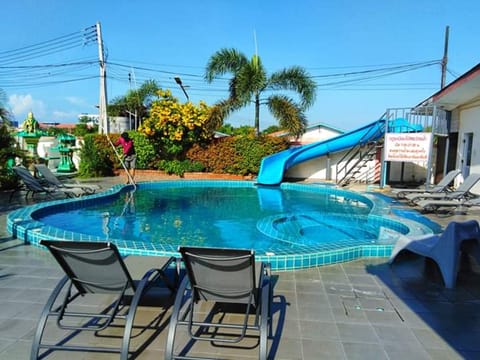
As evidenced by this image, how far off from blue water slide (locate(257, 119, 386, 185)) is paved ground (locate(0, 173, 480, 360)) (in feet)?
31.1

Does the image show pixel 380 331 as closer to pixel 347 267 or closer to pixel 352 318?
pixel 352 318

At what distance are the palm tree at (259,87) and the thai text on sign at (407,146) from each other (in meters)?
4.19

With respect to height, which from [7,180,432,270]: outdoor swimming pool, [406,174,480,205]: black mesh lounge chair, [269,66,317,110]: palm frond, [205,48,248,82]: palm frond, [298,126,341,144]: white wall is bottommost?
[7,180,432,270]: outdoor swimming pool

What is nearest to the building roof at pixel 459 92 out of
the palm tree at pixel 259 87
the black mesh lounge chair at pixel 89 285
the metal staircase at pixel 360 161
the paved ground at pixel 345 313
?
the metal staircase at pixel 360 161

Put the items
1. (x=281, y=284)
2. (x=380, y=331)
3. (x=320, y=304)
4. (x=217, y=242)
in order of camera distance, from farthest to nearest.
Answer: (x=217, y=242) < (x=281, y=284) < (x=320, y=304) < (x=380, y=331)

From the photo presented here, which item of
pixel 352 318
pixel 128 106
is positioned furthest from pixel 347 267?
pixel 128 106

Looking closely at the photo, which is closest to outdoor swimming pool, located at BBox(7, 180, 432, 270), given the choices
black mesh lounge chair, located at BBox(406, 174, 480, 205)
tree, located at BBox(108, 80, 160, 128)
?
black mesh lounge chair, located at BBox(406, 174, 480, 205)

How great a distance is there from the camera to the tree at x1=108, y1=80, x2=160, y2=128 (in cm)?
2406

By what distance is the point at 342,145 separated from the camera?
47.9 ft

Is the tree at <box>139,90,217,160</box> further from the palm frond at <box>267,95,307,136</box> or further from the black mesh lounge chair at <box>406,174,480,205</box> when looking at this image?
the black mesh lounge chair at <box>406,174,480,205</box>

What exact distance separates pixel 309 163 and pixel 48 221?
35.6 feet

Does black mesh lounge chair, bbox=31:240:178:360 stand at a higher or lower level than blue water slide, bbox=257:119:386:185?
lower

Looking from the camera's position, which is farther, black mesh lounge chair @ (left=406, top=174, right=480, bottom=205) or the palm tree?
the palm tree

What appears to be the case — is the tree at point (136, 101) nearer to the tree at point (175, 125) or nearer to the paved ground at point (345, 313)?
the tree at point (175, 125)
